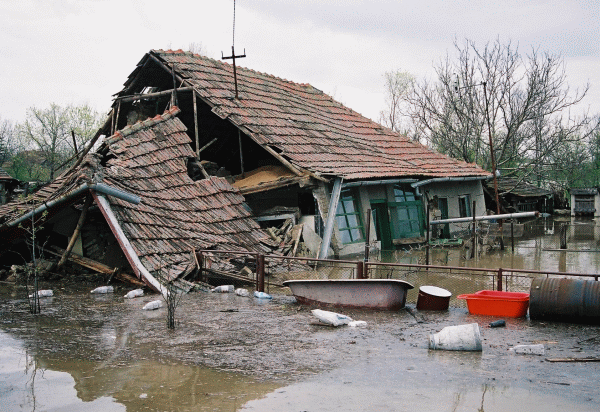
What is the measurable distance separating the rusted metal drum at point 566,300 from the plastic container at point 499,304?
32 cm

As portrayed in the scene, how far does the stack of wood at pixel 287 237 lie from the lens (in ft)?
55.9

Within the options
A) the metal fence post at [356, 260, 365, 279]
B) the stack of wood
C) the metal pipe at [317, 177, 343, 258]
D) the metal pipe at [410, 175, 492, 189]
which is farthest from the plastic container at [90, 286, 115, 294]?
the metal pipe at [410, 175, 492, 189]

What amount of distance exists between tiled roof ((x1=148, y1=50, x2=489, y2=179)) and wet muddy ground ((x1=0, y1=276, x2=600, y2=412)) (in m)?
8.69

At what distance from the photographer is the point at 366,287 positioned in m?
11.4

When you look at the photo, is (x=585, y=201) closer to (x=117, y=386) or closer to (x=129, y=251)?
(x=129, y=251)

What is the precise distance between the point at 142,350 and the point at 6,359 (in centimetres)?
171

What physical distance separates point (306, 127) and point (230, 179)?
3.90 meters

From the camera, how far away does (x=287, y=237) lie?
58.1ft

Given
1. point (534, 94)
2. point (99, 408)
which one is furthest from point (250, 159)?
point (534, 94)

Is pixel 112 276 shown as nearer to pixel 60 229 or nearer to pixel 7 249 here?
pixel 60 229

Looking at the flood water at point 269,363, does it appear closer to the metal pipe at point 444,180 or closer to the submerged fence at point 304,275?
the submerged fence at point 304,275

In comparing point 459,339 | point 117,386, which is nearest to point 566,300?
point 459,339

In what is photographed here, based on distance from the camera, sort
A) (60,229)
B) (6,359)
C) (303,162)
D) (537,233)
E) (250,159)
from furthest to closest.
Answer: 1. (537,233)
2. (250,159)
3. (303,162)
4. (60,229)
5. (6,359)

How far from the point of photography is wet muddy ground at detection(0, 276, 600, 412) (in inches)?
254
